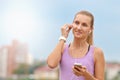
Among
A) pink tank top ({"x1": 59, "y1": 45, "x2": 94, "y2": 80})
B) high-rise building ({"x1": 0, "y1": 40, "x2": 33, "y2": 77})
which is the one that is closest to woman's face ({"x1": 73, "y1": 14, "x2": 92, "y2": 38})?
pink tank top ({"x1": 59, "y1": 45, "x2": 94, "y2": 80})

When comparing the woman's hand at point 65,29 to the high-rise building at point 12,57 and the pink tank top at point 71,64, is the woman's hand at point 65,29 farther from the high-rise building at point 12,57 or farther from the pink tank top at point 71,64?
the high-rise building at point 12,57

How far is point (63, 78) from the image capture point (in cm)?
207

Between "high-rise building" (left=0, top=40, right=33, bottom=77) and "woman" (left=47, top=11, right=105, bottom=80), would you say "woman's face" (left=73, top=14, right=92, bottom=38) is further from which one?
"high-rise building" (left=0, top=40, right=33, bottom=77)

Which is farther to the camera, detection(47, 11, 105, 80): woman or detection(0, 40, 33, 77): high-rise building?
detection(0, 40, 33, 77): high-rise building

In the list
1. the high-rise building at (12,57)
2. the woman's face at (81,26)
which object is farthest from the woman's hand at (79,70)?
the high-rise building at (12,57)

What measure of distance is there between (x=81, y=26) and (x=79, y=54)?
5.7 inches

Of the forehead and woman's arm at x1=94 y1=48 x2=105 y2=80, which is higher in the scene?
the forehead

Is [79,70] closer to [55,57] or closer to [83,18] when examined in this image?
[55,57]

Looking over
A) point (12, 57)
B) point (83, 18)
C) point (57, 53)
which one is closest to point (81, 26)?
point (83, 18)

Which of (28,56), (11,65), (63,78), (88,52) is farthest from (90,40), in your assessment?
(11,65)

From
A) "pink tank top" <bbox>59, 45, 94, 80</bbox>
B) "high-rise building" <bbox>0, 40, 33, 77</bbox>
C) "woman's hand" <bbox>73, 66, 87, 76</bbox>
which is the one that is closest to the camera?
"woman's hand" <bbox>73, 66, 87, 76</bbox>

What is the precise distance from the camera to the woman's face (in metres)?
2.08

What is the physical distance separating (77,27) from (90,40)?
0.16 metres

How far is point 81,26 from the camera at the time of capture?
82.0 inches
